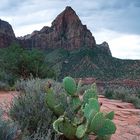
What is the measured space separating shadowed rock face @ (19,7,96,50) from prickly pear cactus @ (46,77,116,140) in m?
67.5

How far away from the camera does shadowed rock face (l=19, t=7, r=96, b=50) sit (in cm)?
7836

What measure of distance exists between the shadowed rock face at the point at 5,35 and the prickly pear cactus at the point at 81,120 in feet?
211

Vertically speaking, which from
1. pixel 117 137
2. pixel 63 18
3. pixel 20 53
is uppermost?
pixel 63 18

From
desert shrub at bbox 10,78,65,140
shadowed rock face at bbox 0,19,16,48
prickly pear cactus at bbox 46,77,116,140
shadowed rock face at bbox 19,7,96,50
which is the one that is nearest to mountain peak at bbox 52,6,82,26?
shadowed rock face at bbox 19,7,96,50

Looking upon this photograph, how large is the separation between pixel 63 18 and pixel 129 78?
4078cm

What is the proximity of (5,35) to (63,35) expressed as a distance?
45.5 feet

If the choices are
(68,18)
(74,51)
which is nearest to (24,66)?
(74,51)

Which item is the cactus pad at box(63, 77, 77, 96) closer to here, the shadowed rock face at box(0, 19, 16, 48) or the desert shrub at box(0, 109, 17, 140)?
the desert shrub at box(0, 109, 17, 140)

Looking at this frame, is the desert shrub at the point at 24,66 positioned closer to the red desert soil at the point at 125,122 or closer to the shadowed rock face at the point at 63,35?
the red desert soil at the point at 125,122

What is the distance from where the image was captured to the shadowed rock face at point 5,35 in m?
72.9

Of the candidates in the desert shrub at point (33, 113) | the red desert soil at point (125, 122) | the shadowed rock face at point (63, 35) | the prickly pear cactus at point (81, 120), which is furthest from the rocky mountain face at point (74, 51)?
the prickly pear cactus at point (81, 120)

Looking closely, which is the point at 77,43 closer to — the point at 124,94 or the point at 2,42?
the point at 2,42

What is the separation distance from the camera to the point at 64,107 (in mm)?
8141

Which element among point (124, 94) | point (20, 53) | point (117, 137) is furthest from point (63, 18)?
point (117, 137)
